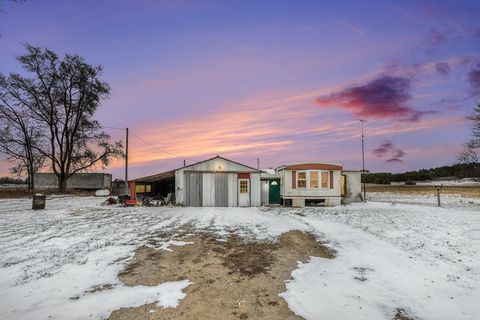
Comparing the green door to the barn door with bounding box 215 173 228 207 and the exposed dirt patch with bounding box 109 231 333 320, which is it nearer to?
the barn door with bounding box 215 173 228 207

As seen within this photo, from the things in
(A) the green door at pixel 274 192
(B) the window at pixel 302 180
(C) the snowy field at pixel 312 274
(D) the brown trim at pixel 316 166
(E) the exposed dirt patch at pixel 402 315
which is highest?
(D) the brown trim at pixel 316 166

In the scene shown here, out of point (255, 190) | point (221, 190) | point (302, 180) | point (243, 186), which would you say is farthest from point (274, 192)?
point (221, 190)

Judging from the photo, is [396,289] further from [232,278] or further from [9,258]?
[9,258]

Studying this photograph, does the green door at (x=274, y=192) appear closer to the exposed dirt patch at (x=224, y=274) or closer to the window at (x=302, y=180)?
the window at (x=302, y=180)

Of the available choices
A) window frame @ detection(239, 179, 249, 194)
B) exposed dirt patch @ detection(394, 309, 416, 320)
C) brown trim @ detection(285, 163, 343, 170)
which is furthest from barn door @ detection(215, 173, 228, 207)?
exposed dirt patch @ detection(394, 309, 416, 320)

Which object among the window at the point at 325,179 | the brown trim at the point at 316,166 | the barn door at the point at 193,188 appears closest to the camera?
the barn door at the point at 193,188

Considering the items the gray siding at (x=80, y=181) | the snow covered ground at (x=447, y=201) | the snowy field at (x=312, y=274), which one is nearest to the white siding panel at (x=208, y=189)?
the snowy field at (x=312, y=274)

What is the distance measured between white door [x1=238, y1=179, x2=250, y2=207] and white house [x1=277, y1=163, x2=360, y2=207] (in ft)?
11.1

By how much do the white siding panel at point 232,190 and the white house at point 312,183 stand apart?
442 cm

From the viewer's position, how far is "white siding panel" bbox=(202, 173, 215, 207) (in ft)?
82.9

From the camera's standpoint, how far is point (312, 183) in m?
25.9

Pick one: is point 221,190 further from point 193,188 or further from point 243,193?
point 193,188

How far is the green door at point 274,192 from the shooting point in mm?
28078

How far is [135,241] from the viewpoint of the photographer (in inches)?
402
